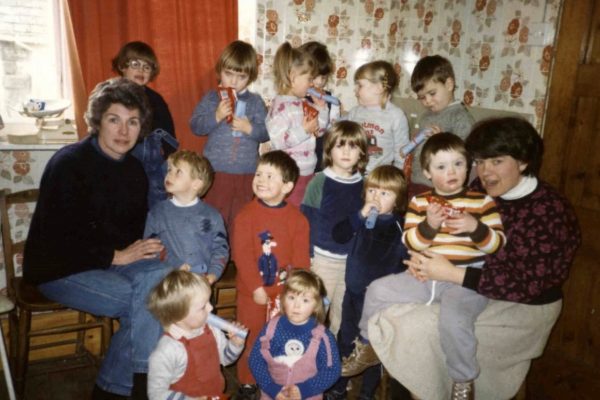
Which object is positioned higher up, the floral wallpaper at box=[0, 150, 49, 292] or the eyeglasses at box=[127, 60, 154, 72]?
the eyeglasses at box=[127, 60, 154, 72]

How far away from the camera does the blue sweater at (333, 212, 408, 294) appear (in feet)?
6.41

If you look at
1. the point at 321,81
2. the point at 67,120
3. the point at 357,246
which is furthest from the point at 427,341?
the point at 67,120

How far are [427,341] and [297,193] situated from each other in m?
1.00

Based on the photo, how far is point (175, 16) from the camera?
105 inches

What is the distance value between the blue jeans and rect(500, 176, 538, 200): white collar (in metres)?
1.33

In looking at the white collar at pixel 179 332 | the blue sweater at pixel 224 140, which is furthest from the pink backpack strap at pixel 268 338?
the blue sweater at pixel 224 140

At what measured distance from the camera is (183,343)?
5.26 feet

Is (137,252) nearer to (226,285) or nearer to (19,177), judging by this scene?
(226,285)

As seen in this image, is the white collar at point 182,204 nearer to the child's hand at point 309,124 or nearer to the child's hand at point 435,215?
the child's hand at point 309,124

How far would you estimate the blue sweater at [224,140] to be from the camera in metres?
2.45

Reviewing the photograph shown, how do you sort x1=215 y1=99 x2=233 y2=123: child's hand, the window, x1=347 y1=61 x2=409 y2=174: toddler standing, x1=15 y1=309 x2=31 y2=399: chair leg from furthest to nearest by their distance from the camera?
1. the window
2. x1=347 y1=61 x2=409 y2=174: toddler standing
3. x1=215 y1=99 x2=233 y2=123: child's hand
4. x1=15 y1=309 x2=31 y2=399: chair leg

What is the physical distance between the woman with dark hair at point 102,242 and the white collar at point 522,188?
1343 millimetres

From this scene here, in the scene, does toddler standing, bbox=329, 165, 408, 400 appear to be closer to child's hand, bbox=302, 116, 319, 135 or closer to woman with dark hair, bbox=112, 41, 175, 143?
child's hand, bbox=302, 116, 319, 135

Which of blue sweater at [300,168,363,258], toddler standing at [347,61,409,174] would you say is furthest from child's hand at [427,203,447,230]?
toddler standing at [347,61,409,174]
